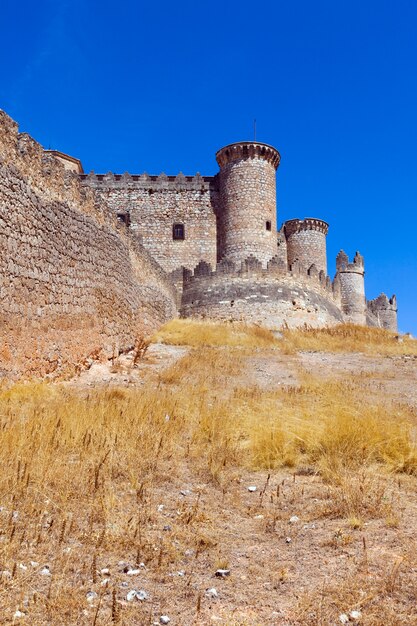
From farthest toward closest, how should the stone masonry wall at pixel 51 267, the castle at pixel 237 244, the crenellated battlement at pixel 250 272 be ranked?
the crenellated battlement at pixel 250 272
the castle at pixel 237 244
the stone masonry wall at pixel 51 267

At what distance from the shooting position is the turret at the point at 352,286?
3497 centimetres

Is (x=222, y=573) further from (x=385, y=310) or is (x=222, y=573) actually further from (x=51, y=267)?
(x=385, y=310)

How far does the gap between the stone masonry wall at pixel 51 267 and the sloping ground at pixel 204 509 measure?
1025 millimetres

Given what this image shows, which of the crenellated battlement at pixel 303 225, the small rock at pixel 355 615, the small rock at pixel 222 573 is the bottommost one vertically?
the small rock at pixel 355 615

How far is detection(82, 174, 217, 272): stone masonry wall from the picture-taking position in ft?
104

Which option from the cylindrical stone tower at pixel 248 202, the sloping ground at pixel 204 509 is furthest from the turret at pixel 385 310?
the sloping ground at pixel 204 509

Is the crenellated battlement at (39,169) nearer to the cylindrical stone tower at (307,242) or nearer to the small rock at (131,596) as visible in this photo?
the small rock at (131,596)

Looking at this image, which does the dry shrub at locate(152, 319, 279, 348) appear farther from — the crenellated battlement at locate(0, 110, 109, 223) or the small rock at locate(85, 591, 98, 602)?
the small rock at locate(85, 591, 98, 602)

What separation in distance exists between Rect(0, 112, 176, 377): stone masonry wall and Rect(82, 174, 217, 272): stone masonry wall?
62.0 feet

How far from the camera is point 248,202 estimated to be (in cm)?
2973

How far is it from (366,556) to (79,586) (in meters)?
1.73

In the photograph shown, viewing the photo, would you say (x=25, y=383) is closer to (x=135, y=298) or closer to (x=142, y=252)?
(x=135, y=298)

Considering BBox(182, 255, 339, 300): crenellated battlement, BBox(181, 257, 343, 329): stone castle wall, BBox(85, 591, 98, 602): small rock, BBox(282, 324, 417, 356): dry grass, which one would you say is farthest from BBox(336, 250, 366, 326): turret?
BBox(85, 591, 98, 602): small rock

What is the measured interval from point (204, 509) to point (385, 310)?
44.1 metres
